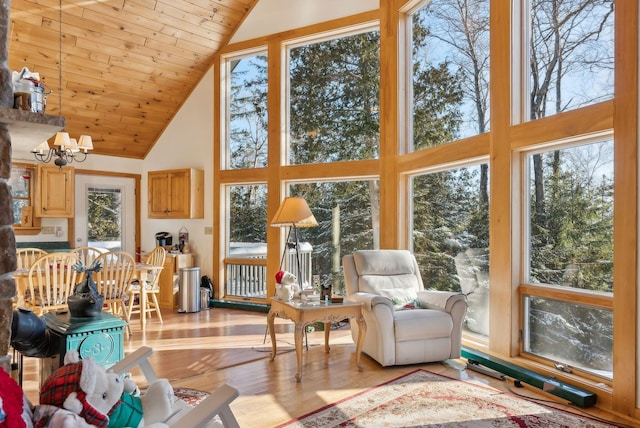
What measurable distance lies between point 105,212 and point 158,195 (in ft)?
3.31

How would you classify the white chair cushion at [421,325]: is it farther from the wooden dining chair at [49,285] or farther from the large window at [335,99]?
the wooden dining chair at [49,285]

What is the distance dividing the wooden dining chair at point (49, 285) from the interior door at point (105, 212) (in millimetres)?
2743

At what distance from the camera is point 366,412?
2.96 m

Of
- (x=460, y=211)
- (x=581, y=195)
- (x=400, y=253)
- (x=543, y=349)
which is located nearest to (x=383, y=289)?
(x=400, y=253)

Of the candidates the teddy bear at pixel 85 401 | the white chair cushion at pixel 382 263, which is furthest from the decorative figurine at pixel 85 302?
the white chair cushion at pixel 382 263

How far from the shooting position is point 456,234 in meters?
4.66

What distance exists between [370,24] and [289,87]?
1.42 m

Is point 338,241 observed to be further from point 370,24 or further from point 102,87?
point 102,87

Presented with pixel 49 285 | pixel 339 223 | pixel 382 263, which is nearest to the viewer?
pixel 49 285

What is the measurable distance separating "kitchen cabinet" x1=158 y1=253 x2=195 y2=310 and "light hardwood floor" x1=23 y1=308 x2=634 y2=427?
1.21m

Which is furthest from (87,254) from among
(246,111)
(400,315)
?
(400,315)

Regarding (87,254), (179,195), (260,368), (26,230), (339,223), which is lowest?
(260,368)

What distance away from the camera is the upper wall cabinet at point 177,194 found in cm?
695

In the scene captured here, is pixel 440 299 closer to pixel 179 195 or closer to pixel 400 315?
pixel 400 315
